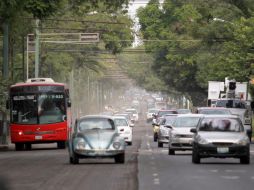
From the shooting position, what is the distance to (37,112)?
4716 centimetres

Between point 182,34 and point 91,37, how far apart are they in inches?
1719

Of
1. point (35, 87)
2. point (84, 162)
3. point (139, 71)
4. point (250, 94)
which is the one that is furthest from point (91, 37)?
point (139, 71)

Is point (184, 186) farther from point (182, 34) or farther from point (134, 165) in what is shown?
point (182, 34)

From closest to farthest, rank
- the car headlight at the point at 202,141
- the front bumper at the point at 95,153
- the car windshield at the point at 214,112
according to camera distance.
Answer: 1. the front bumper at the point at 95,153
2. the car headlight at the point at 202,141
3. the car windshield at the point at 214,112

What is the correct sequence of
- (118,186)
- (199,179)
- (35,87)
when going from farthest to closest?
(35,87) → (199,179) → (118,186)

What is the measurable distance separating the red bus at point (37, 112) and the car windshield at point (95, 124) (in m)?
15.3

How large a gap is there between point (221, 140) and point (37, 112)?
1787 cm

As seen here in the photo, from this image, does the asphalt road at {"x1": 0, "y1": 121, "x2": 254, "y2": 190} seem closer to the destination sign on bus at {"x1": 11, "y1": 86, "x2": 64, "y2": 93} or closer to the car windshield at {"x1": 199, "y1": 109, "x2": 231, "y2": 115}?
the car windshield at {"x1": 199, "y1": 109, "x2": 231, "y2": 115}

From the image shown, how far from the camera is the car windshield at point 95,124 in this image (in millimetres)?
31703

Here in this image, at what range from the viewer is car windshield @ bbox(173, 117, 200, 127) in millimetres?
41062

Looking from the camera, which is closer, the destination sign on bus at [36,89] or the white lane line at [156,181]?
the white lane line at [156,181]

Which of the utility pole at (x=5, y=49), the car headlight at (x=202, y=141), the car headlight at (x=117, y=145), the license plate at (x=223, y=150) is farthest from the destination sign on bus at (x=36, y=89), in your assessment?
the license plate at (x=223, y=150)

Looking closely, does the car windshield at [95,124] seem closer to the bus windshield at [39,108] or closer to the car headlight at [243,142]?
the car headlight at [243,142]

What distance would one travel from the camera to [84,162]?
3331 centimetres
